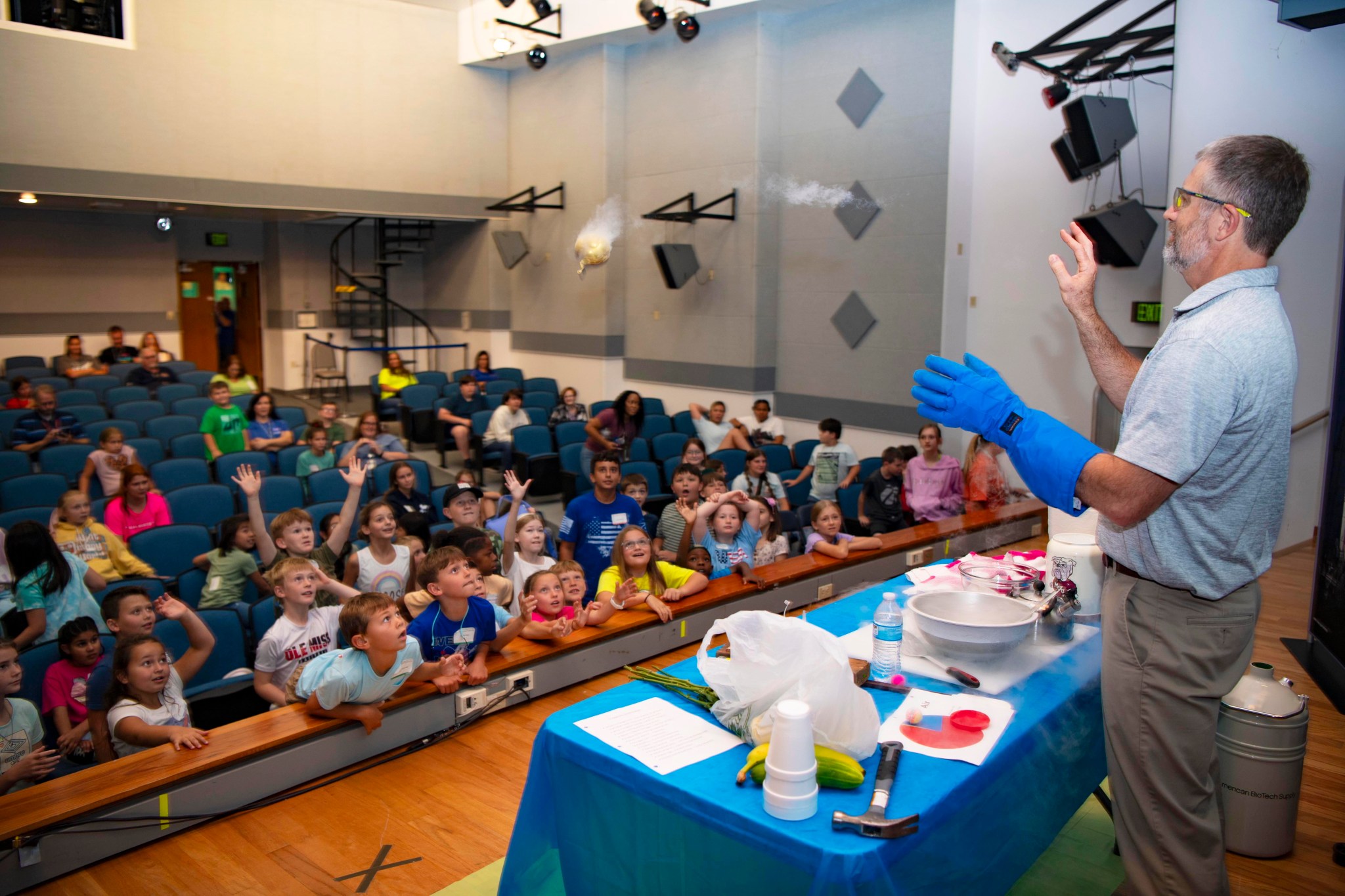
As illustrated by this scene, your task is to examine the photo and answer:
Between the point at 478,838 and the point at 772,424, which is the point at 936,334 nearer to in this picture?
the point at 772,424

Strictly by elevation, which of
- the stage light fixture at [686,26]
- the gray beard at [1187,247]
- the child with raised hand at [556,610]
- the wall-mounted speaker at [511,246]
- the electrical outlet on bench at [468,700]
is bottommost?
the electrical outlet on bench at [468,700]

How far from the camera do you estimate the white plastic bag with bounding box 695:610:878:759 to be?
1709 mm

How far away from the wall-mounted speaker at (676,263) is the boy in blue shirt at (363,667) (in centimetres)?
669

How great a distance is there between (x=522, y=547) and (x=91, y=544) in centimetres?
216

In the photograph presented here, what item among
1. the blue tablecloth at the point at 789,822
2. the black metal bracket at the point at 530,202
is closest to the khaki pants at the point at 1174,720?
the blue tablecloth at the point at 789,822

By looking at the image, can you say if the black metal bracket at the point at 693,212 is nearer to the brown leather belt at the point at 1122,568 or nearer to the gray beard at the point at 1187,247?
the gray beard at the point at 1187,247

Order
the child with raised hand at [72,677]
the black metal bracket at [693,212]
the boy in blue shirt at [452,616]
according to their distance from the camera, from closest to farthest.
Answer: the child with raised hand at [72,677]
the boy in blue shirt at [452,616]
the black metal bracket at [693,212]

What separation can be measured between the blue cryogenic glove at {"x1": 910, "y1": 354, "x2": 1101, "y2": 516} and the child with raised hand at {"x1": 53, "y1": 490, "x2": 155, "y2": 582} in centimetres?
423

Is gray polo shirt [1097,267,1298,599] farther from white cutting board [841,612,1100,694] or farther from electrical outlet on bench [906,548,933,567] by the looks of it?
electrical outlet on bench [906,548,933,567]

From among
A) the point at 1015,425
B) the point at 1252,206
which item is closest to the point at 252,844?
the point at 1015,425

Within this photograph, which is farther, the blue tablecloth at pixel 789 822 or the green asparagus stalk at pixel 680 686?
the green asparagus stalk at pixel 680 686

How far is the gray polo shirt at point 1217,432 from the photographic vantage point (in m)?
1.62

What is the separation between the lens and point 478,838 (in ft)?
9.09

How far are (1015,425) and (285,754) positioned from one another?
249 cm
